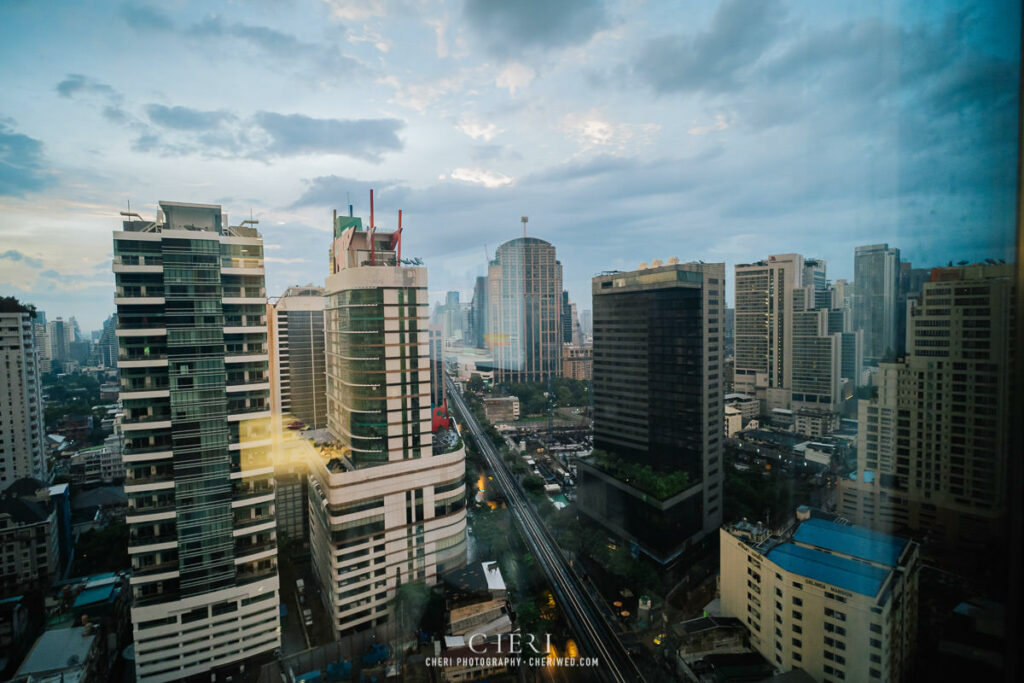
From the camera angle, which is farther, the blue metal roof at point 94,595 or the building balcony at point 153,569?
the blue metal roof at point 94,595

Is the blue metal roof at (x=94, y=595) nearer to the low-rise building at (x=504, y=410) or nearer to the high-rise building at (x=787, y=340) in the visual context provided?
the high-rise building at (x=787, y=340)

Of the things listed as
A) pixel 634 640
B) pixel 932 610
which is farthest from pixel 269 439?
pixel 932 610

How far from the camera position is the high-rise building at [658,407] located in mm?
5234

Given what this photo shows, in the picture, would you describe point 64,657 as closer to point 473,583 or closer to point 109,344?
point 109,344

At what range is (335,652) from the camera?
4.43 m

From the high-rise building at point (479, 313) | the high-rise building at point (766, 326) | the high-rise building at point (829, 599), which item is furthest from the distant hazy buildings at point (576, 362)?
the high-rise building at point (829, 599)

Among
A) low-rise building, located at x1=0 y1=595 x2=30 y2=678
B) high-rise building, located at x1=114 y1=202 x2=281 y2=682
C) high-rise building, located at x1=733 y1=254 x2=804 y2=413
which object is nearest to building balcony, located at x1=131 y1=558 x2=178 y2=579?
high-rise building, located at x1=114 y1=202 x2=281 y2=682

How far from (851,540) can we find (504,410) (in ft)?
32.0

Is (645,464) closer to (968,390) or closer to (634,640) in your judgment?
(634,640)

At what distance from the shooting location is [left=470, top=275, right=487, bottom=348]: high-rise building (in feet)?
34.2

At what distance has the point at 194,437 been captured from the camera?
4.16 metres

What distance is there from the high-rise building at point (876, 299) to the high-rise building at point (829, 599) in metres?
0.71

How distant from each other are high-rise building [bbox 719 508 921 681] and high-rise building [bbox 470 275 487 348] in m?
8.25

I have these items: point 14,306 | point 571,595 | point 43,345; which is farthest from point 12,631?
point 571,595
